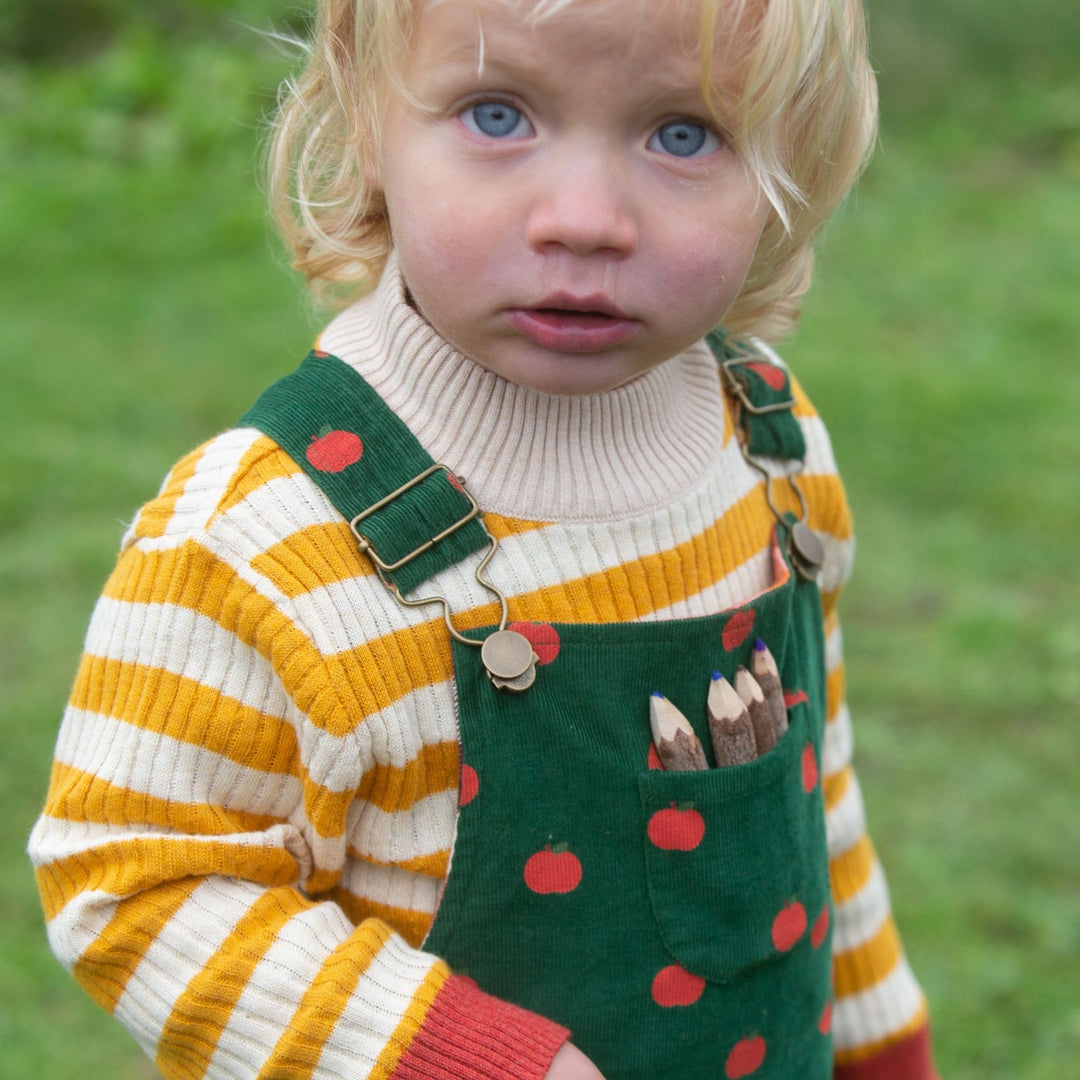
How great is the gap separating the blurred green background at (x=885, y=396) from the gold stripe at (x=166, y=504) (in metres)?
0.69

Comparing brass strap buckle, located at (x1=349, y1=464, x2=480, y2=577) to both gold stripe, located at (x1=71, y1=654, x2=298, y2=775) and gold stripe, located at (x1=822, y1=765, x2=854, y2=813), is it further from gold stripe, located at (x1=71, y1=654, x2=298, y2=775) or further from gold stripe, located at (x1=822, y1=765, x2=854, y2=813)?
gold stripe, located at (x1=822, y1=765, x2=854, y2=813)

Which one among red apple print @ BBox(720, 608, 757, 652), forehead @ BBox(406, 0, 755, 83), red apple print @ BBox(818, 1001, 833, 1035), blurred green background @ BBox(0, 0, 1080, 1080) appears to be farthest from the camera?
blurred green background @ BBox(0, 0, 1080, 1080)

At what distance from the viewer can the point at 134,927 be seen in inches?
38.3

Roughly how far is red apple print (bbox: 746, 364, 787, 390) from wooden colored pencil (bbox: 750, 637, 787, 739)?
0.27 m

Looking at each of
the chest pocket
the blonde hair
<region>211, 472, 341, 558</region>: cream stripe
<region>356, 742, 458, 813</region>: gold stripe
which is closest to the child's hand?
the chest pocket

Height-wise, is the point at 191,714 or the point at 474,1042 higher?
the point at 191,714

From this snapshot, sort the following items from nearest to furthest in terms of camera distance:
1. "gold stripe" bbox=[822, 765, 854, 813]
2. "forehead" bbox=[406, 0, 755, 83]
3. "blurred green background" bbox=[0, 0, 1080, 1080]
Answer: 1. "forehead" bbox=[406, 0, 755, 83]
2. "gold stripe" bbox=[822, 765, 854, 813]
3. "blurred green background" bbox=[0, 0, 1080, 1080]

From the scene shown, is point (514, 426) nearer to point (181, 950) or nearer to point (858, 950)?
point (181, 950)

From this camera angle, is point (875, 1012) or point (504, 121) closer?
point (504, 121)

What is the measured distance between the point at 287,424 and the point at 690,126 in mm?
355

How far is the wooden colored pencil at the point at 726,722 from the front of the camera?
3.56 feet

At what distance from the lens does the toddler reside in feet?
3.12

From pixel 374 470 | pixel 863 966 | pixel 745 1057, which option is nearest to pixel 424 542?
pixel 374 470

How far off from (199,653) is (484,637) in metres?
0.20
